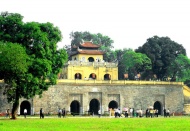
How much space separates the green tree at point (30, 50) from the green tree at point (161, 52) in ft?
115

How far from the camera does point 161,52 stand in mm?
75750

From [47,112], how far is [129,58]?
86.3 ft

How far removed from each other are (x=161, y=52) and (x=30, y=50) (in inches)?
1509

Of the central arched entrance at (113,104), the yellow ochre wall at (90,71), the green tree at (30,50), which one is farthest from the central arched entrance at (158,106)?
the green tree at (30,50)

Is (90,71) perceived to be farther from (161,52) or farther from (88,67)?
(161,52)

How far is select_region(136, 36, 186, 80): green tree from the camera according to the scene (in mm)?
74812

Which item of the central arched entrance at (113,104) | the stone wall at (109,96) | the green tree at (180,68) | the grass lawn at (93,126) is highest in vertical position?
the green tree at (180,68)

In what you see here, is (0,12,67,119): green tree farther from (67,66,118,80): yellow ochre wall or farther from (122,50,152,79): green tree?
(122,50,152,79): green tree

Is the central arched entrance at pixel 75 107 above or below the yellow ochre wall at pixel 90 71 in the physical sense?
below

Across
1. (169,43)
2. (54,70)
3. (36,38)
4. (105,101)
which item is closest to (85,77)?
(105,101)

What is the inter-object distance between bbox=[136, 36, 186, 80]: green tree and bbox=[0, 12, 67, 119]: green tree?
35113 mm

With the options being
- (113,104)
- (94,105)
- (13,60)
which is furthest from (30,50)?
(113,104)

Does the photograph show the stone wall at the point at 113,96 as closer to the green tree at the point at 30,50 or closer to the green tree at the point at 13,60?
the green tree at the point at 30,50

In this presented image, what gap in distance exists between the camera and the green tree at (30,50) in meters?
41.1
